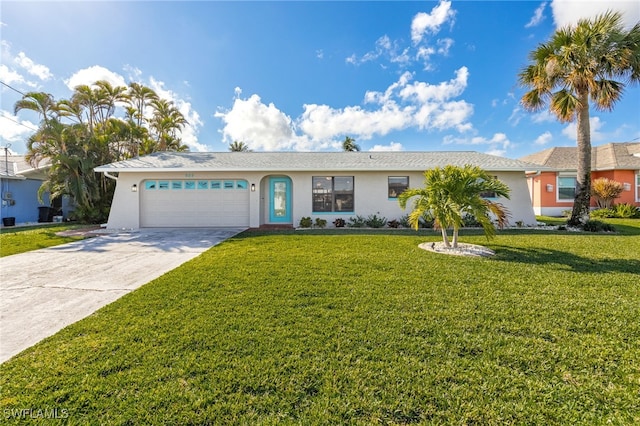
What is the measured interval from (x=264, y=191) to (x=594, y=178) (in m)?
23.0

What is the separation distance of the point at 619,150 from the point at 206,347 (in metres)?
28.7

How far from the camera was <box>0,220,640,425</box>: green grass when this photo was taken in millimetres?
2045

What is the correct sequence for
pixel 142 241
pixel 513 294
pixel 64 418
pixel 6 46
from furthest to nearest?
pixel 6 46
pixel 142 241
pixel 513 294
pixel 64 418

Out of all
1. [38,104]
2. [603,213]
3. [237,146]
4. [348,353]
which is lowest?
[348,353]

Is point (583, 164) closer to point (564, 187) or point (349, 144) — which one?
point (564, 187)

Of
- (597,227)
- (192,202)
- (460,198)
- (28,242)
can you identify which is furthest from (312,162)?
(597,227)

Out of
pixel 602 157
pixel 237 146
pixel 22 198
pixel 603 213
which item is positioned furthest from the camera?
pixel 237 146

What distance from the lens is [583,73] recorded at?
32.1 ft

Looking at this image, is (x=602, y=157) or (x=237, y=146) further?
(x=237, y=146)

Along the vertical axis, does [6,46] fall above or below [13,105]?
above

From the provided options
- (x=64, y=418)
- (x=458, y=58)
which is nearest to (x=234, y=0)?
(x=458, y=58)

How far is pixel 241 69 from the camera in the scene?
14336 millimetres

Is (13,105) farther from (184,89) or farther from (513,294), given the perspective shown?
(513,294)

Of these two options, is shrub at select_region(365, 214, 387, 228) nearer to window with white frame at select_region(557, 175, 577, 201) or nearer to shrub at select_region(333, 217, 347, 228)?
shrub at select_region(333, 217, 347, 228)
